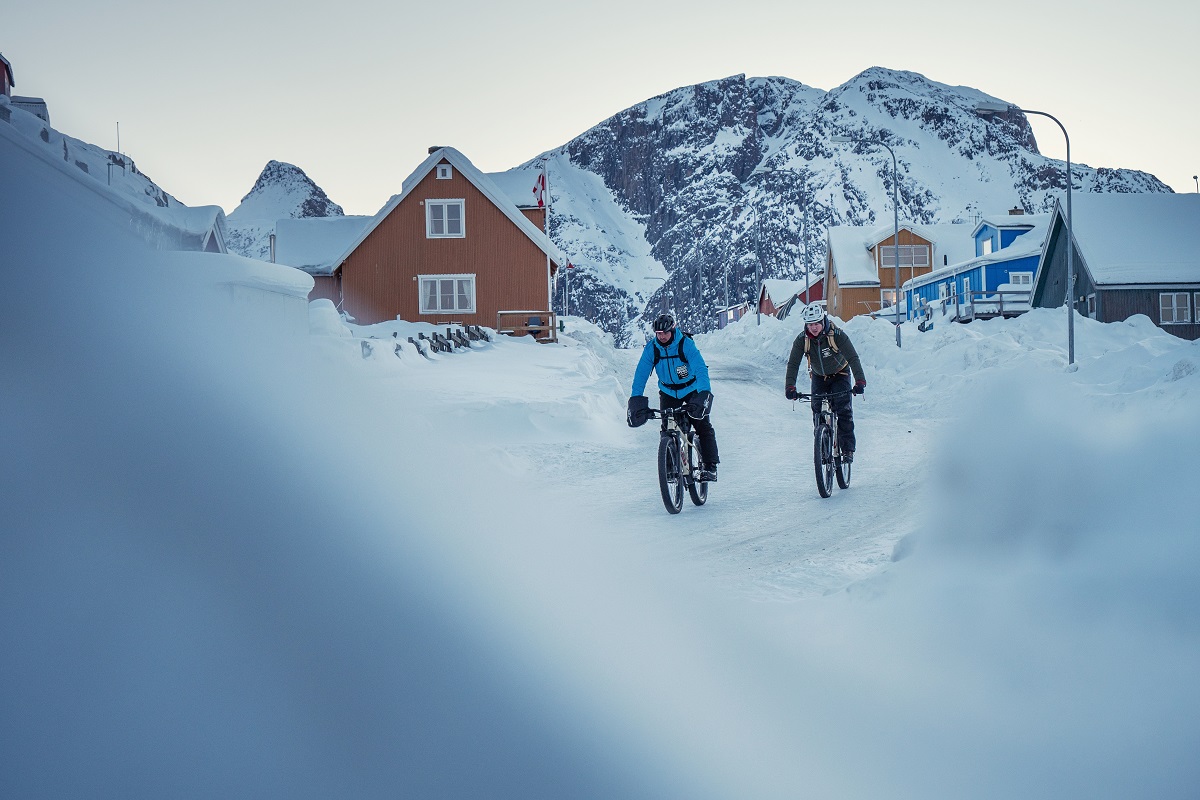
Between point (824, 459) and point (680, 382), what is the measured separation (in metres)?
1.63

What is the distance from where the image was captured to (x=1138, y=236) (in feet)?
120

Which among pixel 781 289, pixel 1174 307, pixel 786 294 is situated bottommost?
pixel 1174 307

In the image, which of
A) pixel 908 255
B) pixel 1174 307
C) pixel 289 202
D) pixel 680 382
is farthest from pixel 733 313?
pixel 289 202

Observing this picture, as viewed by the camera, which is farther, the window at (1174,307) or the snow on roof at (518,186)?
the snow on roof at (518,186)

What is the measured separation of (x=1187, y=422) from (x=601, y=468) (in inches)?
282

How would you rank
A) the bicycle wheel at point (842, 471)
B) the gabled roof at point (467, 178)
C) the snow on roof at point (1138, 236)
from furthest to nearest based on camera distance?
the snow on roof at point (1138, 236)
the gabled roof at point (467, 178)
the bicycle wheel at point (842, 471)

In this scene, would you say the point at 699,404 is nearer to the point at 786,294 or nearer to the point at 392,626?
the point at 392,626

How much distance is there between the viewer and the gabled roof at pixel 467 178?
105 ft

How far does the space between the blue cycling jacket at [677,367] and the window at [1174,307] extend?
3336 cm

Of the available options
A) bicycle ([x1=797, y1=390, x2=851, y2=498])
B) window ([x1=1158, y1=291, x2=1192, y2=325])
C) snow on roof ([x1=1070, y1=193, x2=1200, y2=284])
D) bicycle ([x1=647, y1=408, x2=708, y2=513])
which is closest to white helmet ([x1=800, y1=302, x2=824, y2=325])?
bicycle ([x1=797, y1=390, x2=851, y2=498])

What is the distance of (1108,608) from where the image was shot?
3.39m

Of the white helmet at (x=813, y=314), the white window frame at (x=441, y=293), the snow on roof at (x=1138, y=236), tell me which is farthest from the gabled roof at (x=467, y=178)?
the white helmet at (x=813, y=314)

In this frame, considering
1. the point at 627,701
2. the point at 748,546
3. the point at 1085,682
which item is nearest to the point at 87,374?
the point at 627,701

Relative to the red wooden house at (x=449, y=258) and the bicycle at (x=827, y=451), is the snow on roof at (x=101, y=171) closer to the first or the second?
the bicycle at (x=827, y=451)
